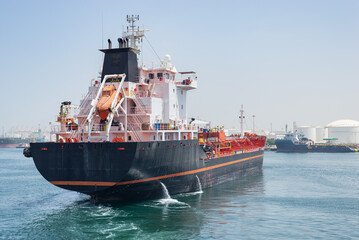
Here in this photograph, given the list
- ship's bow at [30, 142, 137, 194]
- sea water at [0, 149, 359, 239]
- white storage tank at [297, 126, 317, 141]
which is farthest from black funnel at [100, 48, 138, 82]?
white storage tank at [297, 126, 317, 141]

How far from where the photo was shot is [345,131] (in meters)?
158

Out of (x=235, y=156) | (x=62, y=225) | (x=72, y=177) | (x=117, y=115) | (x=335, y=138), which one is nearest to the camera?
(x=62, y=225)

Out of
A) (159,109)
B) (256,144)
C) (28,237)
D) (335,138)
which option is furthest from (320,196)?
(335,138)

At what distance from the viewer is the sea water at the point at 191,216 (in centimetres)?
1725

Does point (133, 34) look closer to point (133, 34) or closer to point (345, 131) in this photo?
point (133, 34)

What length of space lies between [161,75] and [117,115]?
5.87 meters

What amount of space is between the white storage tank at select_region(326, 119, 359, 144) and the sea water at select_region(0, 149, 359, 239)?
138 meters

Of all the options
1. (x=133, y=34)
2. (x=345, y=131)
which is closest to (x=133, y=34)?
(x=133, y=34)

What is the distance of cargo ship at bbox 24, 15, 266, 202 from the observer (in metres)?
20.6

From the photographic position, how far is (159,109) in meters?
26.2

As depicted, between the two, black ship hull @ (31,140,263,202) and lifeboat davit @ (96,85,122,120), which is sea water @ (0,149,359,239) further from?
lifeboat davit @ (96,85,122,120)

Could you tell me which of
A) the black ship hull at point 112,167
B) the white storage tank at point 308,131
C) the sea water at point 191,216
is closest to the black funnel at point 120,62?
the black ship hull at point 112,167

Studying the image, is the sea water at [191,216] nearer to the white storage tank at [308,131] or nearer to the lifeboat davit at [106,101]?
the lifeboat davit at [106,101]

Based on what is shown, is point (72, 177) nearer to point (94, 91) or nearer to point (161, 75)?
point (94, 91)
